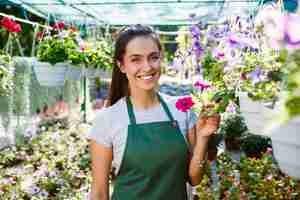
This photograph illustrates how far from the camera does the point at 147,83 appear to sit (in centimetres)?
162

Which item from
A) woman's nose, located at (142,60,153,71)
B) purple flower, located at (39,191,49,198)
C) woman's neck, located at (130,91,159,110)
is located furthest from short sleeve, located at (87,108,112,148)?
purple flower, located at (39,191,49,198)

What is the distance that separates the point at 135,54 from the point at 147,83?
12 centimetres

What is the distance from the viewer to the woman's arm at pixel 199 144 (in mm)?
1412

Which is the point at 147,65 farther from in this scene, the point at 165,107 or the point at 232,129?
the point at 232,129

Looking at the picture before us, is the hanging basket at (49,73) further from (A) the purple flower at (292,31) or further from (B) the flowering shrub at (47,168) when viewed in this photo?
(A) the purple flower at (292,31)

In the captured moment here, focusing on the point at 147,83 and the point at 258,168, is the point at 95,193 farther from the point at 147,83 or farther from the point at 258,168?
the point at 258,168

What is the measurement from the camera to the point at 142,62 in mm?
A: 1635

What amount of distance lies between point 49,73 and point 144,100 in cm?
A: 233

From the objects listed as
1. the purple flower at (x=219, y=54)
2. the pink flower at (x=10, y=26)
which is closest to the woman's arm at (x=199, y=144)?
Answer: the purple flower at (x=219, y=54)

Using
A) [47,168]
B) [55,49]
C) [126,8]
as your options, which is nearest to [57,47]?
[55,49]

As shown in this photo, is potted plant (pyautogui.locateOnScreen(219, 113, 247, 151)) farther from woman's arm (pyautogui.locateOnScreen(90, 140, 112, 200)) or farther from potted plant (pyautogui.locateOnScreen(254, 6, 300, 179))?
potted plant (pyautogui.locateOnScreen(254, 6, 300, 179))

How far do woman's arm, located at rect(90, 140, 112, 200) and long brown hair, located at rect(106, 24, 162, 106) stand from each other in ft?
0.73

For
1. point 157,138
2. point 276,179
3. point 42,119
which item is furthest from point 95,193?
point 42,119

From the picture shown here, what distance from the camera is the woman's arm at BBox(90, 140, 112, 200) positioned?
5.78ft
